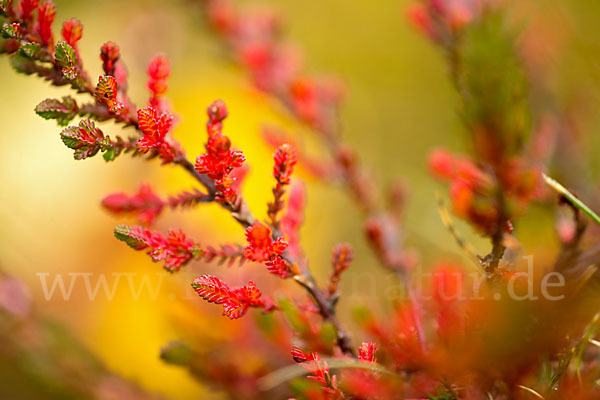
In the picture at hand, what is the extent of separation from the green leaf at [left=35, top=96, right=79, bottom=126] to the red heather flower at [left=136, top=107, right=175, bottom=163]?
0.05 meters

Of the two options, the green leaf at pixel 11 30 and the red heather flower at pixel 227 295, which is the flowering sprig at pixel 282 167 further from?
the green leaf at pixel 11 30

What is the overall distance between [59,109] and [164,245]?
0.12 meters

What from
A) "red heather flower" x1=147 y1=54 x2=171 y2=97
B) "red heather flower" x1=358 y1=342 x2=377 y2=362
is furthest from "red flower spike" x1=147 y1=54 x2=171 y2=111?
"red heather flower" x1=358 y1=342 x2=377 y2=362

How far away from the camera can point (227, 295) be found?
393mm

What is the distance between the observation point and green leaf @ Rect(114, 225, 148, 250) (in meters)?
0.38

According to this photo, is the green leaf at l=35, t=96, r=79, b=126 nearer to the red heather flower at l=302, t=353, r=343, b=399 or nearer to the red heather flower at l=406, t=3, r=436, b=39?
the red heather flower at l=302, t=353, r=343, b=399

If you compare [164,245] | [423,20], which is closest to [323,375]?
[164,245]

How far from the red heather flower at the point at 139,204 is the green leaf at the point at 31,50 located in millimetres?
128

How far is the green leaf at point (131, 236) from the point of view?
0.38 m

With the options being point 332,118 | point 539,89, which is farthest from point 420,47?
point 332,118

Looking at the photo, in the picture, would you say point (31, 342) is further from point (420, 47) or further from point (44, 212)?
point (420, 47)

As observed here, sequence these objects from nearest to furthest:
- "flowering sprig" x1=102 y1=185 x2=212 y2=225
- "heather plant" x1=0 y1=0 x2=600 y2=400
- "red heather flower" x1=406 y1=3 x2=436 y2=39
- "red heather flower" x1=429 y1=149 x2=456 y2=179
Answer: "heather plant" x1=0 y1=0 x2=600 y2=400
"flowering sprig" x1=102 y1=185 x2=212 y2=225
"red heather flower" x1=429 y1=149 x2=456 y2=179
"red heather flower" x1=406 y1=3 x2=436 y2=39

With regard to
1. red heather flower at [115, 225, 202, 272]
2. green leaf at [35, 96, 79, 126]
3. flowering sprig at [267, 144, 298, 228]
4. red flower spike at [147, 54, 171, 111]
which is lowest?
red heather flower at [115, 225, 202, 272]

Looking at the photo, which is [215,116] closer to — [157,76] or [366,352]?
[157,76]
